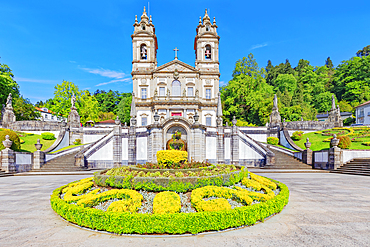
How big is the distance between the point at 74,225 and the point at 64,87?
4855cm

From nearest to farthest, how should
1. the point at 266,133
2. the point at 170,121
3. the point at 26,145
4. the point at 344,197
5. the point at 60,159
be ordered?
the point at 344,197, the point at 170,121, the point at 60,159, the point at 26,145, the point at 266,133

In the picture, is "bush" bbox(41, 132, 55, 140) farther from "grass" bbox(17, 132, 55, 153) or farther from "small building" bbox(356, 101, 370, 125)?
"small building" bbox(356, 101, 370, 125)

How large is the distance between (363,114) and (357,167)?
3767 centimetres

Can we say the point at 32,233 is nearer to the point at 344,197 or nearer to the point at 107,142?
the point at 344,197

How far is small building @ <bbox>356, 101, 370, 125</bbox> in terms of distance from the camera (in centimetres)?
4569

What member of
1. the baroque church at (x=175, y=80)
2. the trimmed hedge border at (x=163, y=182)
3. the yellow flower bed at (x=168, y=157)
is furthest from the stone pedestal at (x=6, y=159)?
the baroque church at (x=175, y=80)

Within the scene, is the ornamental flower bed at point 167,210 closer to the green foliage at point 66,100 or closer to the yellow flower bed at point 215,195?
the yellow flower bed at point 215,195

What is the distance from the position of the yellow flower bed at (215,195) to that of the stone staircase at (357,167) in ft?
54.2

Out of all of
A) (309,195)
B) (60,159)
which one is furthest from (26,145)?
(309,195)

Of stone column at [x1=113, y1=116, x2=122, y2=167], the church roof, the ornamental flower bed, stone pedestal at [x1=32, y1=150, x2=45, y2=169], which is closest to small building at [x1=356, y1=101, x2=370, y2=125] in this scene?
the church roof

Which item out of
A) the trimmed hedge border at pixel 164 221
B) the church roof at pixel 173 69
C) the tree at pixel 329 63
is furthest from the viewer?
the tree at pixel 329 63

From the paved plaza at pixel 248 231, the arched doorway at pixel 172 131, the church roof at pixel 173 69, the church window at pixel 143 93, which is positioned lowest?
the paved plaza at pixel 248 231

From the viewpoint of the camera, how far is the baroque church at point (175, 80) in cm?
4256

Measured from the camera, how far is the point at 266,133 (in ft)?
117
